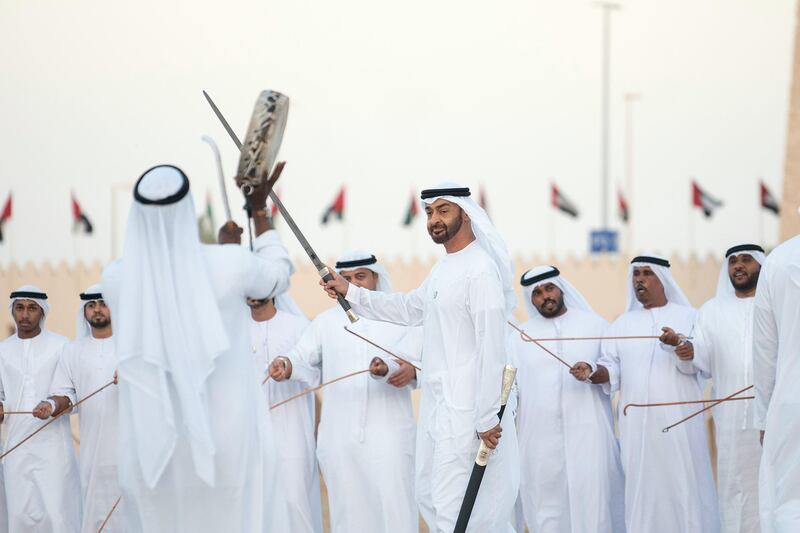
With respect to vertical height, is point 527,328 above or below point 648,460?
above

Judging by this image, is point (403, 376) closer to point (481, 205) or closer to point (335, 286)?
point (335, 286)

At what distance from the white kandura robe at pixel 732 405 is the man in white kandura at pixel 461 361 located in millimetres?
2139

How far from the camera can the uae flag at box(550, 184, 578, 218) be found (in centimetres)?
3538

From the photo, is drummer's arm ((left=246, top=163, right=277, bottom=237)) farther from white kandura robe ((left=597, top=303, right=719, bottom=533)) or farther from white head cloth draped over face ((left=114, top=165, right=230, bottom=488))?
white kandura robe ((left=597, top=303, right=719, bottom=533))

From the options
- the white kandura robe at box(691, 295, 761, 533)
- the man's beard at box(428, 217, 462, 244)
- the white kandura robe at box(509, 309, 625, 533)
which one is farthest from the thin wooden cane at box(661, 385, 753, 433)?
the man's beard at box(428, 217, 462, 244)

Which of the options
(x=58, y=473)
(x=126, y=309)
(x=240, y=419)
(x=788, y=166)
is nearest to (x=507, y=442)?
(x=240, y=419)

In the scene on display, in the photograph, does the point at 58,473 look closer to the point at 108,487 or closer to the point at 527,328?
the point at 108,487

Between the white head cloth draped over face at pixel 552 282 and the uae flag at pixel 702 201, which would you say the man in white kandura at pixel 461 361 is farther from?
the uae flag at pixel 702 201

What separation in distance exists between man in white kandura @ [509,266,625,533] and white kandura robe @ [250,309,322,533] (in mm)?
1448

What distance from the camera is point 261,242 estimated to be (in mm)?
5922

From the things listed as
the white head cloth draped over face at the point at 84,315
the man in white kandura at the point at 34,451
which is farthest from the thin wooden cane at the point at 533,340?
the man in white kandura at the point at 34,451

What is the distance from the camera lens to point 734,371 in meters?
8.53

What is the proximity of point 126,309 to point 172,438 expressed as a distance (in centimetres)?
56

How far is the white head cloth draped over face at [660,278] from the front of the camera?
9234 millimetres
